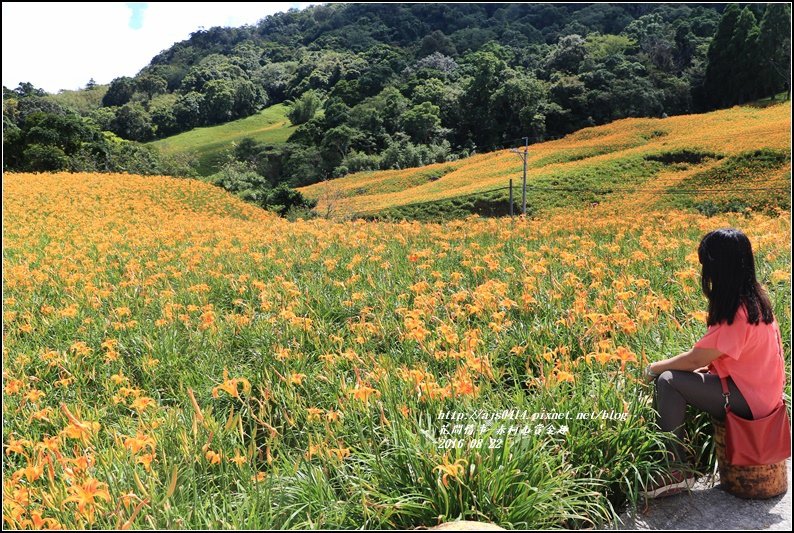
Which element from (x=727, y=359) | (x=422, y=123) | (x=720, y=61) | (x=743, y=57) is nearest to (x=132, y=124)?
(x=422, y=123)

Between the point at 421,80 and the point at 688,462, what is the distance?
48.4m

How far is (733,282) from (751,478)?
0.75 meters

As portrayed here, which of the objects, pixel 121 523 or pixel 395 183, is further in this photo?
pixel 395 183

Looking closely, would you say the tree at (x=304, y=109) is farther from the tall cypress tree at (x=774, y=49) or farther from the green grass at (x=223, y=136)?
the tall cypress tree at (x=774, y=49)

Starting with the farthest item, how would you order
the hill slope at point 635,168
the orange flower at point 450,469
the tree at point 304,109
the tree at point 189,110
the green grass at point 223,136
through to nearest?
the tree at point 189,110
the tree at point 304,109
the green grass at point 223,136
the hill slope at point 635,168
the orange flower at point 450,469

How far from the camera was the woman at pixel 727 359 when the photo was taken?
2.03 m

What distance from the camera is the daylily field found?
1.83 metres

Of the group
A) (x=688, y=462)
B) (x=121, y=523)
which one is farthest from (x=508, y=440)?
(x=121, y=523)

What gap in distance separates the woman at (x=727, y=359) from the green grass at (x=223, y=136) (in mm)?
48154

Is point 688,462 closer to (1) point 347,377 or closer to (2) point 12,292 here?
(1) point 347,377

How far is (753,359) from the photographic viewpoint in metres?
2.04

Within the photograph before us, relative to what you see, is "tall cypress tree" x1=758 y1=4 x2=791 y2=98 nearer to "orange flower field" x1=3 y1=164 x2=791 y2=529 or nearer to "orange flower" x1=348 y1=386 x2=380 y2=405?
"orange flower field" x1=3 y1=164 x2=791 y2=529

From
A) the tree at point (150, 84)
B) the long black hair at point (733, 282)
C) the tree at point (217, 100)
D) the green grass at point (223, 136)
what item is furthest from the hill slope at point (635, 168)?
the tree at point (150, 84)

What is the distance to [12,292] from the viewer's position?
495 centimetres
